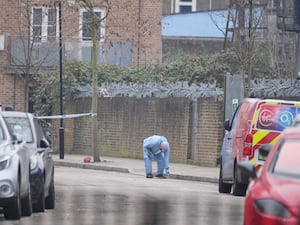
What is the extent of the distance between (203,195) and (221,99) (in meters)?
10.8

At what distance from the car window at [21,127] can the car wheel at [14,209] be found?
5.93 feet

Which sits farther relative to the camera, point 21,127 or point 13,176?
point 21,127

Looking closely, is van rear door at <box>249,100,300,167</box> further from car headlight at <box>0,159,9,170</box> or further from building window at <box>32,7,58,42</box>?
building window at <box>32,7,58,42</box>

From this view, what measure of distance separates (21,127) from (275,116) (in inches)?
197

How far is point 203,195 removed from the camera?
64.0 ft

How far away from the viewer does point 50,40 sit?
3912 cm

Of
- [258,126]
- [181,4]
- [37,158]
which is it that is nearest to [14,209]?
[37,158]

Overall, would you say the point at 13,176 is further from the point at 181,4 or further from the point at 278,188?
the point at 181,4

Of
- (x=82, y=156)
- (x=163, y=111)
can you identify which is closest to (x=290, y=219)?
(x=163, y=111)

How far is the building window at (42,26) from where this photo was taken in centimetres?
3847

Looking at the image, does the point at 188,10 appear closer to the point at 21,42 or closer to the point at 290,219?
the point at 21,42

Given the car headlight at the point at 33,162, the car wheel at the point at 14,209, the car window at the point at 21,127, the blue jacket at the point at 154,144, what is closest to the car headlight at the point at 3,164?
the car wheel at the point at 14,209

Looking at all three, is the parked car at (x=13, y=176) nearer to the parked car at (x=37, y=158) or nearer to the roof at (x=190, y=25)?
the parked car at (x=37, y=158)

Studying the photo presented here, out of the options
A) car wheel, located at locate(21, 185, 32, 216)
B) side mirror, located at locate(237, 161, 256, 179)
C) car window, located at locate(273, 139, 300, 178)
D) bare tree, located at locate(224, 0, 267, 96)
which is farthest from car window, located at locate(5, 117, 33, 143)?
bare tree, located at locate(224, 0, 267, 96)
